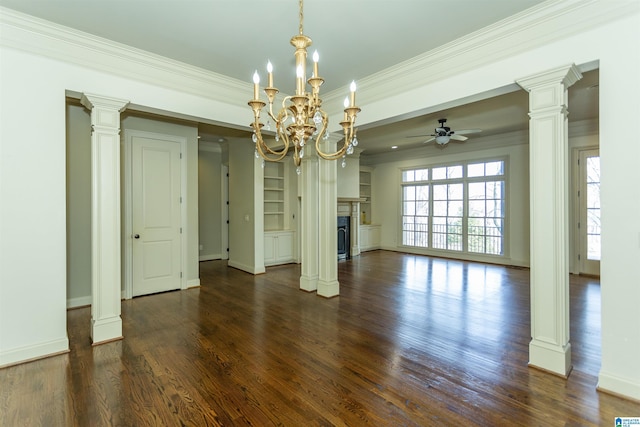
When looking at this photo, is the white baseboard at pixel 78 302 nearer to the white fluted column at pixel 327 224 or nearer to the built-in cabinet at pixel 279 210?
the white fluted column at pixel 327 224

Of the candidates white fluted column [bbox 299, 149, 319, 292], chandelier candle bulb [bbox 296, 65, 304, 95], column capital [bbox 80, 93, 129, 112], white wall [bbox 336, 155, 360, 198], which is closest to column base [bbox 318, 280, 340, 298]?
white fluted column [bbox 299, 149, 319, 292]

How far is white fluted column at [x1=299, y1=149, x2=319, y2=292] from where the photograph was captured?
4883 millimetres

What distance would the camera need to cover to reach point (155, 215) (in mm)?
4805

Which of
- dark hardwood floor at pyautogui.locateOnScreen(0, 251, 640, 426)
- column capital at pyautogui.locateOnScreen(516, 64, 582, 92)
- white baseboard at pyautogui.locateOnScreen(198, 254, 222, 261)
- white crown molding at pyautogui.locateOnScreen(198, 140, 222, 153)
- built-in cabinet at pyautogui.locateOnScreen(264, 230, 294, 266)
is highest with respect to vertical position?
white crown molding at pyautogui.locateOnScreen(198, 140, 222, 153)

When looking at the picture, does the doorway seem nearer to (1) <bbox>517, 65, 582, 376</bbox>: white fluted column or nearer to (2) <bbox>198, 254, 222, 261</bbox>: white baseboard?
(1) <bbox>517, 65, 582, 376</bbox>: white fluted column

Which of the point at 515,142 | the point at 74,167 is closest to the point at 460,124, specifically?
the point at 515,142

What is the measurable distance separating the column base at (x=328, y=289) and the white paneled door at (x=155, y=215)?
7.56 feet

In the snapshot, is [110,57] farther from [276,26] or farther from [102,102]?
[276,26]

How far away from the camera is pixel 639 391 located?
2.13 m

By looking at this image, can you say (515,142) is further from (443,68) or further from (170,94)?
(170,94)

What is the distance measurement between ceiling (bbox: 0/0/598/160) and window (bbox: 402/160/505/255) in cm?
402

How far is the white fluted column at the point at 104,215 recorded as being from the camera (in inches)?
119

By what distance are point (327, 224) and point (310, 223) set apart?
364mm

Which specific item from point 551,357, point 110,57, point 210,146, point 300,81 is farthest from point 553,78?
point 210,146
